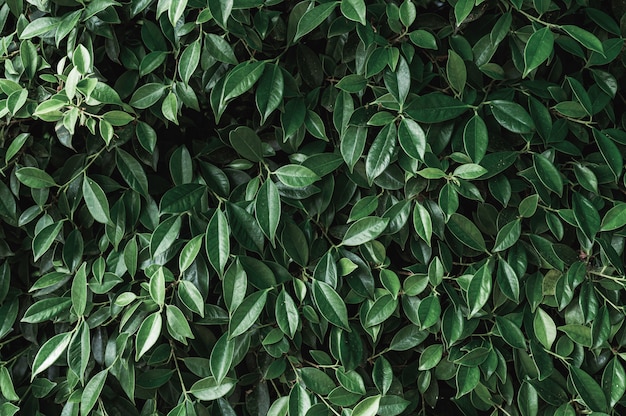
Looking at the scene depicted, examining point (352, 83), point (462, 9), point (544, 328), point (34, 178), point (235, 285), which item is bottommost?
point (544, 328)

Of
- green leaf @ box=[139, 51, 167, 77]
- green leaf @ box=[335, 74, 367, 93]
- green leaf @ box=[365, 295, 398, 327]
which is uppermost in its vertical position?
green leaf @ box=[139, 51, 167, 77]

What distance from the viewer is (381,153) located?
0.94 meters

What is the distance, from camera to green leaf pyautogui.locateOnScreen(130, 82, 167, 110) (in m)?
0.97

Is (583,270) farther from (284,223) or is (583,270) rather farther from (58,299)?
(58,299)

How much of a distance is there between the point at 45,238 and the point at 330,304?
1.55 ft

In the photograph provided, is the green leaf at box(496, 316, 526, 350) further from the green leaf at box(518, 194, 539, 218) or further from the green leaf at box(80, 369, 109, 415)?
the green leaf at box(80, 369, 109, 415)

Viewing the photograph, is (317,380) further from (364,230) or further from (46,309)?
(46,309)

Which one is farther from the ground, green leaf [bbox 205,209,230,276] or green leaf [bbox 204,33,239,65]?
green leaf [bbox 204,33,239,65]

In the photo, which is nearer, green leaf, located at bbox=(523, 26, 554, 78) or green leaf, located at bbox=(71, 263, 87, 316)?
green leaf, located at bbox=(523, 26, 554, 78)

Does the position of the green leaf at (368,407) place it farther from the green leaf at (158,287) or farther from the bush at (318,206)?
the green leaf at (158,287)

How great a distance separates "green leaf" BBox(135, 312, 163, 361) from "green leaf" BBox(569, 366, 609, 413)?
0.66 meters

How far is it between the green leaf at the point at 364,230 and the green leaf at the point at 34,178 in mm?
483

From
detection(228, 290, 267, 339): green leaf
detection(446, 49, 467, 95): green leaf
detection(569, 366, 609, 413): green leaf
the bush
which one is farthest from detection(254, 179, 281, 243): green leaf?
detection(569, 366, 609, 413): green leaf

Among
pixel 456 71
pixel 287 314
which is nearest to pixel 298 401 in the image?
pixel 287 314
